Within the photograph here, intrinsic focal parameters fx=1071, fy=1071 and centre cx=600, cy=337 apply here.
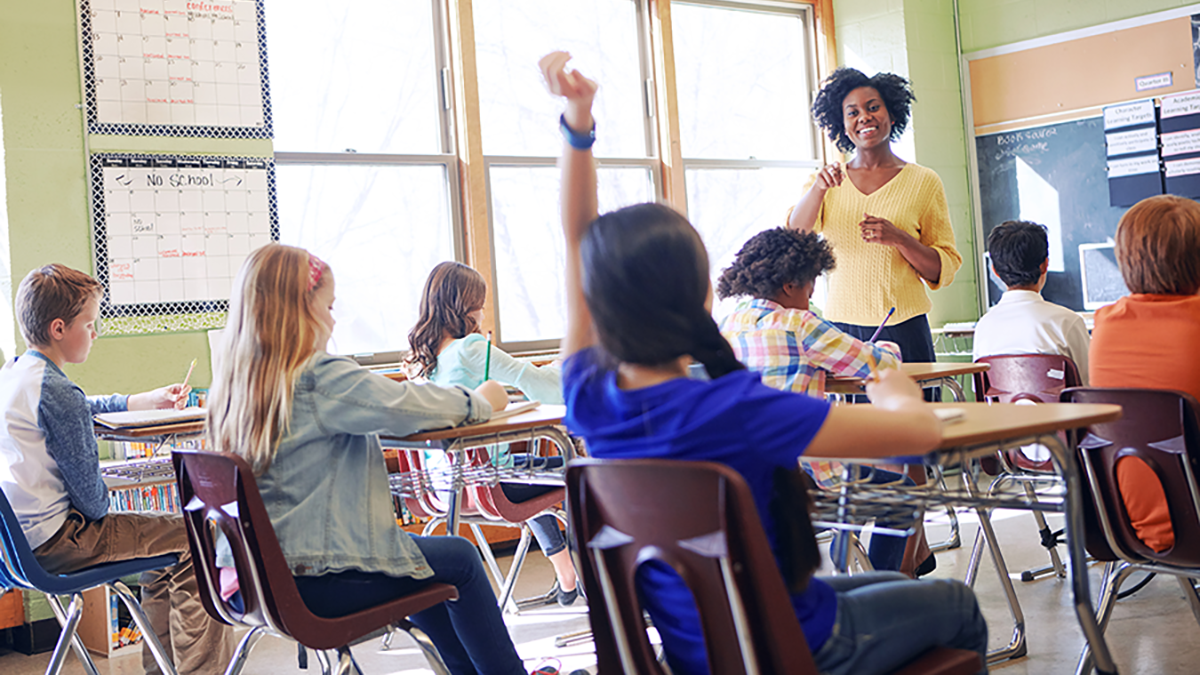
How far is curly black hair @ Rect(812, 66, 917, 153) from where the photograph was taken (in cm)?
349

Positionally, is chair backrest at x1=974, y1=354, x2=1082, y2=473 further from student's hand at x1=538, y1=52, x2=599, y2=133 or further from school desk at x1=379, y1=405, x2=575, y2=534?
student's hand at x1=538, y1=52, x2=599, y2=133

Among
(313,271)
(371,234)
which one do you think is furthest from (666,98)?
(313,271)

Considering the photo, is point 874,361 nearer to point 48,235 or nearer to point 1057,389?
point 1057,389

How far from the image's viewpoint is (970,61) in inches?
227

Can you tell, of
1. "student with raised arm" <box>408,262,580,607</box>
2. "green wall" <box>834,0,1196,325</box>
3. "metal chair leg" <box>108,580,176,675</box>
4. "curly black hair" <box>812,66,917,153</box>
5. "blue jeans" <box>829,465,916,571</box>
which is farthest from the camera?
"green wall" <box>834,0,1196,325</box>

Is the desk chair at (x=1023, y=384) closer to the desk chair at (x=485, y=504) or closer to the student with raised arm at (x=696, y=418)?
the desk chair at (x=485, y=504)

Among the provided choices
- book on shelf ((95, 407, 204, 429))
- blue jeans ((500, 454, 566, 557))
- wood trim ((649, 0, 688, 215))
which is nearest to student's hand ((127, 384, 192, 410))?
book on shelf ((95, 407, 204, 429))

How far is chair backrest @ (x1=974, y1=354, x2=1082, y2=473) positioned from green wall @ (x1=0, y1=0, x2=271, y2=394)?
2.78 metres

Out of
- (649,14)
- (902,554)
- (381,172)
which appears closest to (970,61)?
(649,14)

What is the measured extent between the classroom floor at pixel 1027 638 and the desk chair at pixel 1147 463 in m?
0.59

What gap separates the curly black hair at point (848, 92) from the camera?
11.5 ft

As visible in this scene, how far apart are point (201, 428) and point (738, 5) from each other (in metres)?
3.91

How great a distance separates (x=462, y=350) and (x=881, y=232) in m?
1.26

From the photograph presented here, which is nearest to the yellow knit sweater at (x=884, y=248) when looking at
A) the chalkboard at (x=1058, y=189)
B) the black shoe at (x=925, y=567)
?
the black shoe at (x=925, y=567)
